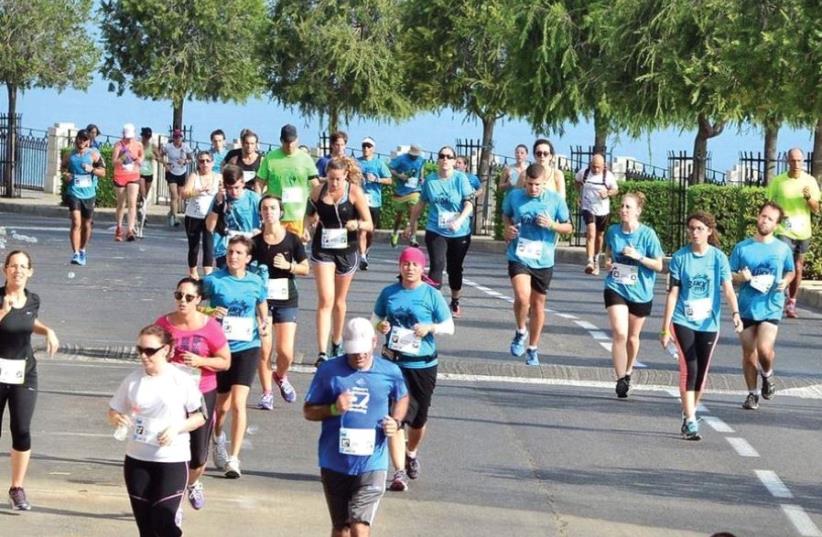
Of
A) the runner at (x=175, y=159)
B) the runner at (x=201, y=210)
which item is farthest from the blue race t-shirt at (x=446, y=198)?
the runner at (x=175, y=159)

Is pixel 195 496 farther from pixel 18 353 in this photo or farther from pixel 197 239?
pixel 197 239

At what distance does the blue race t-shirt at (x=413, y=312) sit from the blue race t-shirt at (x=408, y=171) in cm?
1746

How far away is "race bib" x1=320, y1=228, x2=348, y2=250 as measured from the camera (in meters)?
18.1

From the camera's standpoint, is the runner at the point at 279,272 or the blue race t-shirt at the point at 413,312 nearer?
the blue race t-shirt at the point at 413,312

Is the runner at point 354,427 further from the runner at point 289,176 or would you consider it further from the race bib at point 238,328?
the runner at point 289,176

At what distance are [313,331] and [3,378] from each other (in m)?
9.75

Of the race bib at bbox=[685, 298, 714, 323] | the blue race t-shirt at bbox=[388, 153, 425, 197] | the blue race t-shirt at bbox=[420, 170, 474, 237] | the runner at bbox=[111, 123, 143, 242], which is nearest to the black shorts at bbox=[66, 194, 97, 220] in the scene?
the runner at bbox=[111, 123, 143, 242]

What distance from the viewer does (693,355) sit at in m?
15.4

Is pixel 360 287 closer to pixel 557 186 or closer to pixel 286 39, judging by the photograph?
pixel 557 186

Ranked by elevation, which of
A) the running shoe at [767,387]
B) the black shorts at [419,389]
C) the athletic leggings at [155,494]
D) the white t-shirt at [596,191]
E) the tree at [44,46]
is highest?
the tree at [44,46]

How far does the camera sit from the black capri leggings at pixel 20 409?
1198 centimetres

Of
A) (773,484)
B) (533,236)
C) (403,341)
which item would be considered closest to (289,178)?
(533,236)

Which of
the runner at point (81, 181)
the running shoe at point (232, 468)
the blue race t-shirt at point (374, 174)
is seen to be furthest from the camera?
the blue race t-shirt at point (374, 174)

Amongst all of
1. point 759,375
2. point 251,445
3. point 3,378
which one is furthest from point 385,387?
point 759,375
